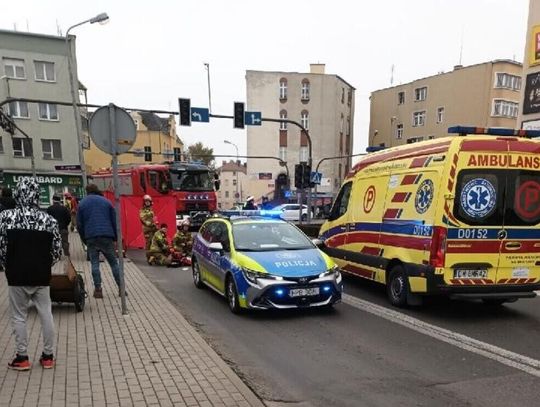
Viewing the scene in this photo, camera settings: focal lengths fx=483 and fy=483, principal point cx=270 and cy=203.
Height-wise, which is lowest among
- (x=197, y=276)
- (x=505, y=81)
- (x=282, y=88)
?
(x=197, y=276)

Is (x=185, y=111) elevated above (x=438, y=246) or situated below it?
above

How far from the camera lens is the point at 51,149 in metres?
39.0

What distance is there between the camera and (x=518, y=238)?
7.26 meters

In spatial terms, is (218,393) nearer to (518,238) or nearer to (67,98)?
(518,238)

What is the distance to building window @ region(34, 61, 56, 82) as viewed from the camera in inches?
1497

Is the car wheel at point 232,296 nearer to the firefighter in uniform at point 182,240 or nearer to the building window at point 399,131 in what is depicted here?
the firefighter in uniform at point 182,240

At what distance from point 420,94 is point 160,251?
4623 centimetres

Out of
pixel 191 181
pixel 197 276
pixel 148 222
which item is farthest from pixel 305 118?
pixel 197 276

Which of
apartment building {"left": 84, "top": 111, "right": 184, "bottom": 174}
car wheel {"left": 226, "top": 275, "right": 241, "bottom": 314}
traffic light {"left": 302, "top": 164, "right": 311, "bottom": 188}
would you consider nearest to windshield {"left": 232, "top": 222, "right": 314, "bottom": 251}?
car wheel {"left": 226, "top": 275, "right": 241, "bottom": 314}

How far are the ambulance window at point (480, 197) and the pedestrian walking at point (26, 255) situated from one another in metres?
5.42

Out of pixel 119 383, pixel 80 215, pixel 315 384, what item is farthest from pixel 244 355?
pixel 80 215

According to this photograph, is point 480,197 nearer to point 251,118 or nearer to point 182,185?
point 251,118

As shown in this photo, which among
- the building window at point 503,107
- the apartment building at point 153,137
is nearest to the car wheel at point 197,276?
the building window at point 503,107

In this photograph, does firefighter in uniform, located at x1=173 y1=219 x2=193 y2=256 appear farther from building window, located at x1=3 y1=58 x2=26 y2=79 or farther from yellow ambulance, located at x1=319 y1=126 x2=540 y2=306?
building window, located at x1=3 y1=58 x2=26 y2=79
